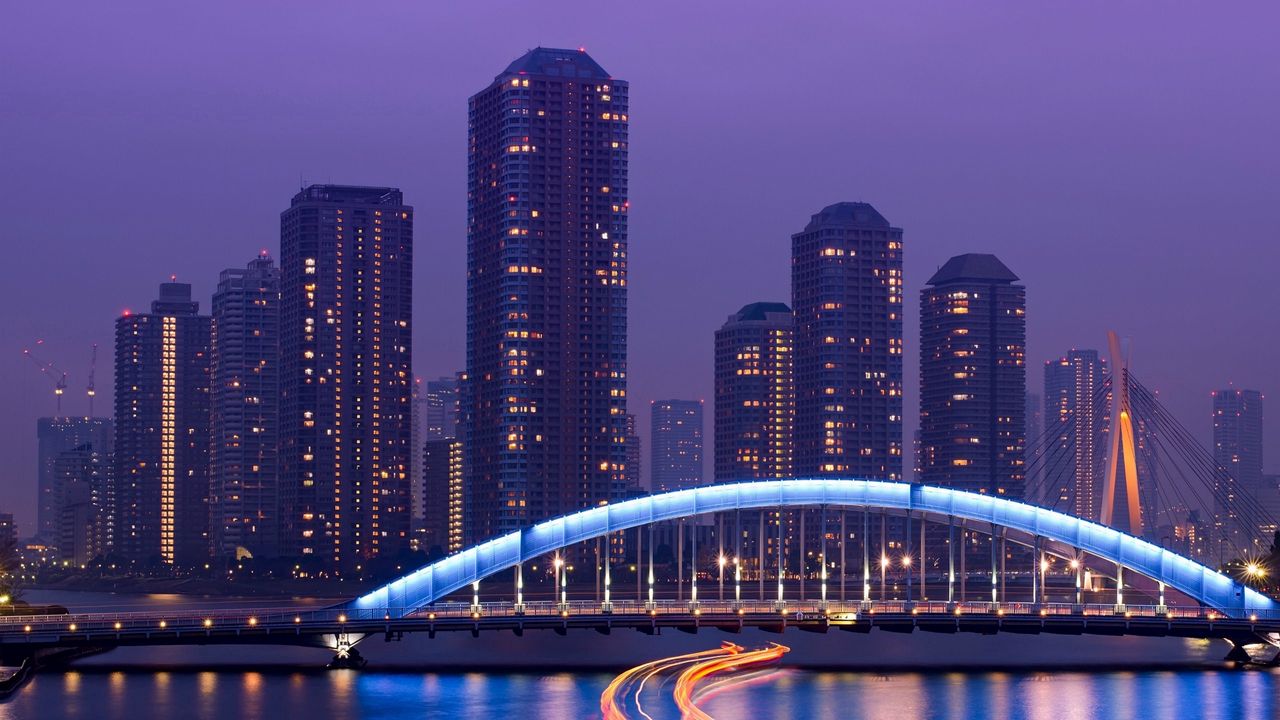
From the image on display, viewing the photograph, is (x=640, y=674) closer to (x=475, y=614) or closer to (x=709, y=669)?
(x=709, y=669)

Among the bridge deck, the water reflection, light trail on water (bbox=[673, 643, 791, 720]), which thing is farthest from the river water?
the bridge deck

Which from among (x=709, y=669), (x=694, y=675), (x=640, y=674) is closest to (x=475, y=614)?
(x=640, y=674)

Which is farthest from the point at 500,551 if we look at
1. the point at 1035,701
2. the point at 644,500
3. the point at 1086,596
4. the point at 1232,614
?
the point at 1086,596

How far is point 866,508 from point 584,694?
29.3 meters

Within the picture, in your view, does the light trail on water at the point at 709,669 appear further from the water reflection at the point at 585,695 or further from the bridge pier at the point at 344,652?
the bridge pier at the point at 344,652

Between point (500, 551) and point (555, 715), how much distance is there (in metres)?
27.3

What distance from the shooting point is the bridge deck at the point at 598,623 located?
94.1 metres

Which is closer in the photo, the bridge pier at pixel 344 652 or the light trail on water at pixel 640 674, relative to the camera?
the light trail on water at pixel 640 674

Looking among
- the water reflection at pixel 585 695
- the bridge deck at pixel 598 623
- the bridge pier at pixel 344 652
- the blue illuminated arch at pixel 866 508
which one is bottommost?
the water reflection at pixel 585 695

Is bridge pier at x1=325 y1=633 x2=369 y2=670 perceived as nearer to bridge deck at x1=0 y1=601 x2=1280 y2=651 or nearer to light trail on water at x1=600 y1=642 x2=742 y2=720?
bridge deck at x1=0 y1=601 x2=1280 y2=651

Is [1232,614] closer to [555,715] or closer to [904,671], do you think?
[904,671]

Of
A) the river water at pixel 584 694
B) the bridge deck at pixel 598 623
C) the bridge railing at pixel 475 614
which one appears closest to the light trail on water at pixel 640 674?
the river water at pixel 584 694

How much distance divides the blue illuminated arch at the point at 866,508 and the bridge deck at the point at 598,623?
130 inches

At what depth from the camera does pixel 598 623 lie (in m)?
97.5
